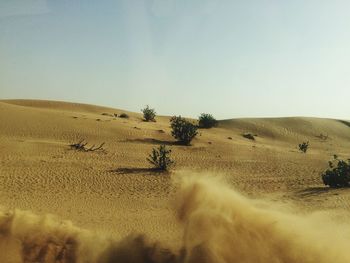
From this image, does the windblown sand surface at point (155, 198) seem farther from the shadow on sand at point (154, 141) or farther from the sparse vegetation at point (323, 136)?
the sparse vegetation at point (323, 136)

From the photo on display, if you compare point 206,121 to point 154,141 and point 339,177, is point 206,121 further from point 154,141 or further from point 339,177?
point 339,177

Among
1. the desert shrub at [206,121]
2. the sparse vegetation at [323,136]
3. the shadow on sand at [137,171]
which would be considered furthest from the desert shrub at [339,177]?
the sparse vegetation at [323,136]

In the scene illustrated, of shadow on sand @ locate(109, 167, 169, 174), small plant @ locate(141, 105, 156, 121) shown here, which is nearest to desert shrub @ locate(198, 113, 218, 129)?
small plant @ locate(141, 105, 156, 121)

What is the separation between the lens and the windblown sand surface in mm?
6207

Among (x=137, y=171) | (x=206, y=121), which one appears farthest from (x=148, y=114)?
→ (x=137, y=171)

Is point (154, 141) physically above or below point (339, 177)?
above

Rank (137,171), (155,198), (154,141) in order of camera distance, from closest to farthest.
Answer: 1. (155,198)
2. (137,171)
3. (154,141)

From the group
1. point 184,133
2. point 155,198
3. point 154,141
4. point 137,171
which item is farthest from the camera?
point 184,133

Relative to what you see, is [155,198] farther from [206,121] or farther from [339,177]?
[206,121]

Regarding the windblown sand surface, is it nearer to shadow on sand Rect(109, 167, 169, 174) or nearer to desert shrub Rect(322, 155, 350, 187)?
shadow on sand Rect(109, 167, 169, 174)

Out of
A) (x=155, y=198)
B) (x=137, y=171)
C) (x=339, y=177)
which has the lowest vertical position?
(x=155, y=198)

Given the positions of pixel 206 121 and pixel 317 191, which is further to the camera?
pixel 206 121

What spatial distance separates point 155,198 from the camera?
42.8ft

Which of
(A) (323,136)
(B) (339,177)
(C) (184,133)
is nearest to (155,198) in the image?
(B) (339,177)
